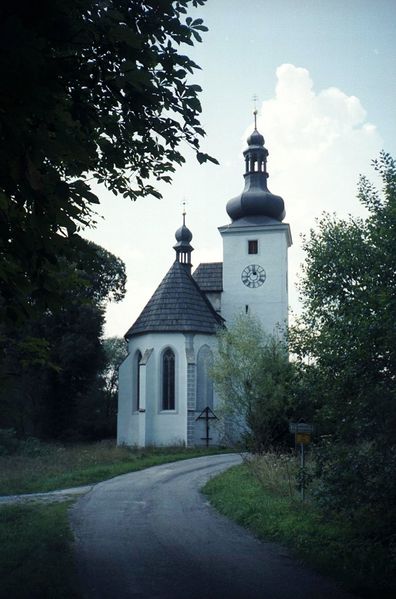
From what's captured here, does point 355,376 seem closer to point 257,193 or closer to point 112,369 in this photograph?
point 257,193

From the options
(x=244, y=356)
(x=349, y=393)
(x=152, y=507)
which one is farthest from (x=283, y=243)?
(x=349, y=393)

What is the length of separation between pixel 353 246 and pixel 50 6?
23.1ft

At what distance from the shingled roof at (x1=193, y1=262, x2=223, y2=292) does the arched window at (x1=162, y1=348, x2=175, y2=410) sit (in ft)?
24.7

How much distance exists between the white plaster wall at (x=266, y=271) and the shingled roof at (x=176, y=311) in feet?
9.21

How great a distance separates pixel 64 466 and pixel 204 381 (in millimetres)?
13887

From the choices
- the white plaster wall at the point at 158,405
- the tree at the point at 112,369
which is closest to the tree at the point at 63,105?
the white plaster wall at the point at 158,405

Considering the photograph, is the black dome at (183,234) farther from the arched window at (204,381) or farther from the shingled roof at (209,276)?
the arched window at (204,381)

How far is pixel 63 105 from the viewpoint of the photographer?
446 centimetres

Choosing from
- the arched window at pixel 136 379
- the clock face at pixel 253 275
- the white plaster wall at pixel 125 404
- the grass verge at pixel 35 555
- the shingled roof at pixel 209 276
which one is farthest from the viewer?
the shingled roof at pixel 209 276

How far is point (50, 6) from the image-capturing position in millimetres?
3609

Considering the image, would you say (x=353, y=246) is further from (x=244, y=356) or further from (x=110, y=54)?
(x=244, y=356)

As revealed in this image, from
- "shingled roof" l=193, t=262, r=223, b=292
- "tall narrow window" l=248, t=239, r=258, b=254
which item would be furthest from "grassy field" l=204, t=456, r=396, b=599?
"shingled roof" l=193, t=262, r=223, b=292

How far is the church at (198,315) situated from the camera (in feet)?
109

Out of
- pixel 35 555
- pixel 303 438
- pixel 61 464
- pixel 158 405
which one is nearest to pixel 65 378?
pixel 158 405
